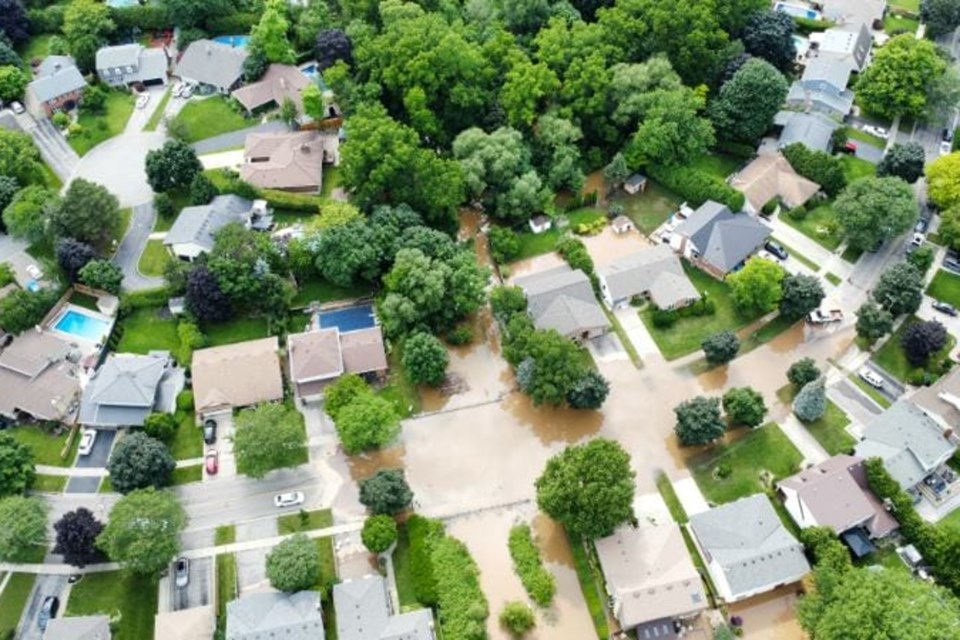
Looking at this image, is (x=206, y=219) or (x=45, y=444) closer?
(x=45, y=444)

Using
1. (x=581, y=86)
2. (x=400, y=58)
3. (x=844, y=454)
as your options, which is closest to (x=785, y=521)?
(x=844, y=454)

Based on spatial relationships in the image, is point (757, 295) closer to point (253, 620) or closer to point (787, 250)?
point (787, 250)

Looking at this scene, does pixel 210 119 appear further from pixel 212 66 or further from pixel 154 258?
pixel 154 258

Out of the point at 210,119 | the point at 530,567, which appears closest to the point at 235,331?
the point at 210,119

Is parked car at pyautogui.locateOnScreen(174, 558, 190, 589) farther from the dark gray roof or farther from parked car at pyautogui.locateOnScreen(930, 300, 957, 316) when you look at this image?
parked car at pyautogui.locateOnScreen(930, 300, 957, 316)

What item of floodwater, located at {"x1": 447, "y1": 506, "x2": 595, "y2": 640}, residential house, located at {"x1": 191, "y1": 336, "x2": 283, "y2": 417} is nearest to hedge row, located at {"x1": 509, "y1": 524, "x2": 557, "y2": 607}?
floodwater, located at {"x1": 447, "y1": 506, "x2": 595, "y2": 640}

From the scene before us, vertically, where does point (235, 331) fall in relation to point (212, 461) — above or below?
above
